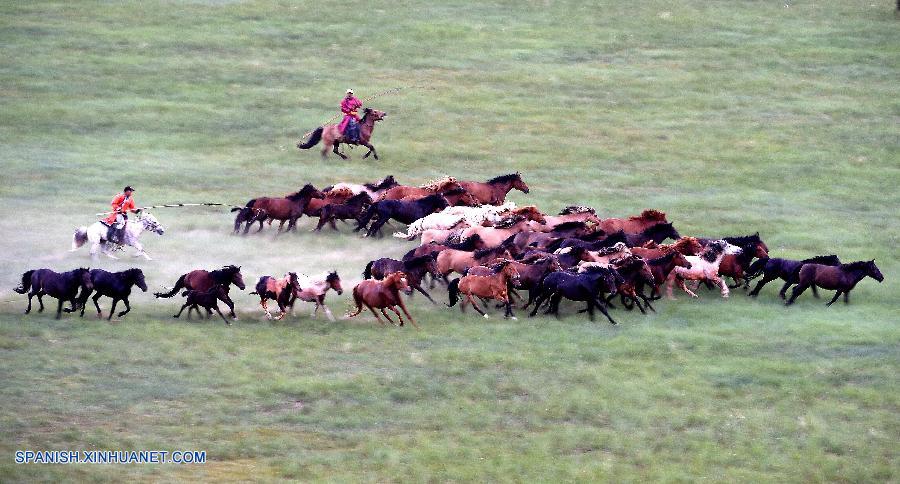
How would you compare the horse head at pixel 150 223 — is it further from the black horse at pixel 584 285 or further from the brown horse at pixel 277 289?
the black horse at pixel 584 285

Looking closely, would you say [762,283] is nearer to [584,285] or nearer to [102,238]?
[584,285]

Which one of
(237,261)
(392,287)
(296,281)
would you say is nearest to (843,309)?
(392,287)

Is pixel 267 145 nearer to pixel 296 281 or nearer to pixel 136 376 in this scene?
pixel 296 281

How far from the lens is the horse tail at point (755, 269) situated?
2333cm

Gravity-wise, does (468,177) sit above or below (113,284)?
above

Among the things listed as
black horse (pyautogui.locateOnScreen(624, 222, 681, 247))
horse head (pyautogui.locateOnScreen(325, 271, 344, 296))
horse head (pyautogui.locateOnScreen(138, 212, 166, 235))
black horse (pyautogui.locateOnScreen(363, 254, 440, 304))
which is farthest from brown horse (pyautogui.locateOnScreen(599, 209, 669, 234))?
horse head (pyautogui.locateOnScreen(138, 212, 166, 235))

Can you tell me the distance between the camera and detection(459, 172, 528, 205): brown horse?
1131 inches

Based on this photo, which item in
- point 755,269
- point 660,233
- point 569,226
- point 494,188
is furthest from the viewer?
point 494,188

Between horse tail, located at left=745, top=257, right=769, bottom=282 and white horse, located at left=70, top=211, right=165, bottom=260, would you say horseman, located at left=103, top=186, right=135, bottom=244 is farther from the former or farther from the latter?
horse tail, located at left=745, top=257, right=769, bottom=282

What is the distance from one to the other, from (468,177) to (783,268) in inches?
416

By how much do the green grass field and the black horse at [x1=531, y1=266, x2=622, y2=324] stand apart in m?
0.44

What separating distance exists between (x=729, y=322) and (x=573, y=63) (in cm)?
2133

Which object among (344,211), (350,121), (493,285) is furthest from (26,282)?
(350,121)

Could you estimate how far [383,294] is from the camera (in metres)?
21.6
